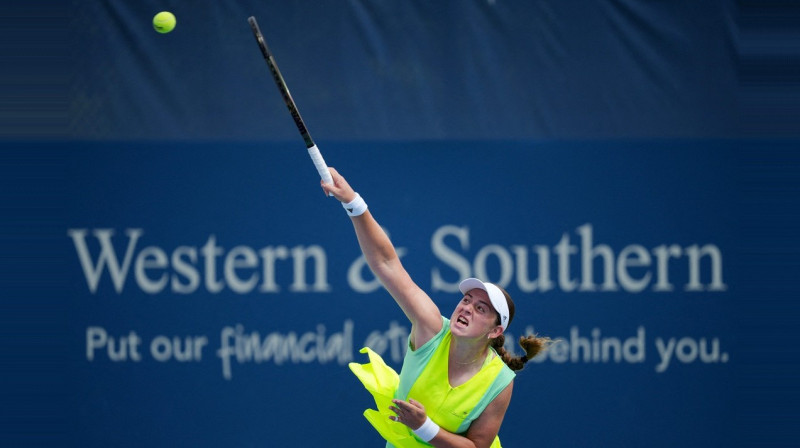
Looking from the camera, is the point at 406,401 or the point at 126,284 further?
the point at 126,284

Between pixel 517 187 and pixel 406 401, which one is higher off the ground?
pixel 517 187

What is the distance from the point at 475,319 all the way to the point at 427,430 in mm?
396

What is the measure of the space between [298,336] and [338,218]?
0.58 metres

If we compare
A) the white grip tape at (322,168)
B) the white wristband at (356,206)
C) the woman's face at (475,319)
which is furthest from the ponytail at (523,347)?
the white grip tape at (322,168)

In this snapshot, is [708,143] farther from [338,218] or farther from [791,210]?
[338,218]

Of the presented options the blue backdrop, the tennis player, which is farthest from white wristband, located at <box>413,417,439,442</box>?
the blue backdrop

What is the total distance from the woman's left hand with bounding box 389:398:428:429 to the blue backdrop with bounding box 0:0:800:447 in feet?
5.11

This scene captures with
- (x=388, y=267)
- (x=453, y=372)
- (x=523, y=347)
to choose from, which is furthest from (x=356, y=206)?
(x=523, y=347)

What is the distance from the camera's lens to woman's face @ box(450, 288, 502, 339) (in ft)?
11.9

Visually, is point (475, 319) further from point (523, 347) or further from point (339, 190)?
point (339, 190)

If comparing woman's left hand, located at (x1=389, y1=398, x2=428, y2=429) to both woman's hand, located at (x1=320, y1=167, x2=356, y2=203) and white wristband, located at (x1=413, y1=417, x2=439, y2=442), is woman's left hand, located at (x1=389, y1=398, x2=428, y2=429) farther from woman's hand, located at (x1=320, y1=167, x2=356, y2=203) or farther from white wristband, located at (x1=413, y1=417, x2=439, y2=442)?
woman's hand, located at (x1=320, y1=167, x2=356, y2=203)

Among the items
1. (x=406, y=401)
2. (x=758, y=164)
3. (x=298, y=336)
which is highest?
(x=758, y=164)

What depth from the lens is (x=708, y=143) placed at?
518 centimetres

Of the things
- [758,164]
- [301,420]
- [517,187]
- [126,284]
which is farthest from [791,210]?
[126,284]
